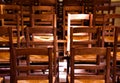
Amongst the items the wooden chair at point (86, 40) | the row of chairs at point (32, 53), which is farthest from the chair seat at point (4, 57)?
the wooden chair at point (86, 40)

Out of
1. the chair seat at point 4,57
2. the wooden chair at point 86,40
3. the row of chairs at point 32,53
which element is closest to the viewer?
the row of chairs at point 32,53

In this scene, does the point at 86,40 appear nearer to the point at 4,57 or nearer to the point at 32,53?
the point at 4,57

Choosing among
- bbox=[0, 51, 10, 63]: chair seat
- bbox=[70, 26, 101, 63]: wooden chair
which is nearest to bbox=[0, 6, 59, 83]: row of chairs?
bbox=[0, 51, 10, 63]: chair seat

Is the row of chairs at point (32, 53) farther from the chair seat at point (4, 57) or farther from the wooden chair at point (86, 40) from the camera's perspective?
the wooden chair at point (86, 40)

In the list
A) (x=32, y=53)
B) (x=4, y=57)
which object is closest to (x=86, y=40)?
(x=4, y=57)

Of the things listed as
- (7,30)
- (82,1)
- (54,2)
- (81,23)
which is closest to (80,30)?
(7,30)

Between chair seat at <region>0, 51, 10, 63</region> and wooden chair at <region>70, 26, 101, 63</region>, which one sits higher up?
wooden chair at <region>70, 26, 101, 63</region>

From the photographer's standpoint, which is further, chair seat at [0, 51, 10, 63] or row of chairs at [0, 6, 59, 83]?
chair seat at [0, 51, 10, 63]

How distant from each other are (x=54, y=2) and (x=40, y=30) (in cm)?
222

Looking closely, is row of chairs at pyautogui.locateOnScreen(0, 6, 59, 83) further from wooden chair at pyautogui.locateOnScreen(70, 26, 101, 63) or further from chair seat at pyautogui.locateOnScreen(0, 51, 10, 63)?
wooden chair at pyautogui.locateOnScreen(70, 26, 101, 63)

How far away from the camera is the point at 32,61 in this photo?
3.40 meters

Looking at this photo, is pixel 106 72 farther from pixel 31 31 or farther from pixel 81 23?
pixel 81 23

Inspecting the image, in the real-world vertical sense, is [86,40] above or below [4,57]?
above

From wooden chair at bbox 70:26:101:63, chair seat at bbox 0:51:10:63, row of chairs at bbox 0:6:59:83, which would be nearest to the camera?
row of chairs at bbox 0:6:59:83
